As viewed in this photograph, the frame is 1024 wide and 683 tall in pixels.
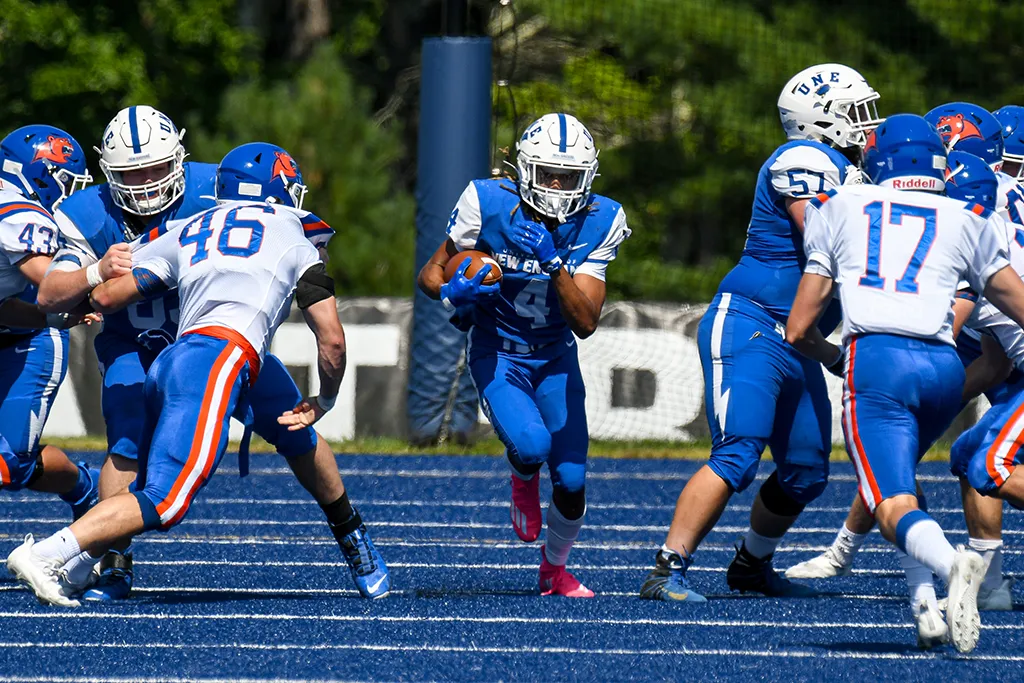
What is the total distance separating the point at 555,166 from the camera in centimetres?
634

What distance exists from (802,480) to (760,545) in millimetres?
317

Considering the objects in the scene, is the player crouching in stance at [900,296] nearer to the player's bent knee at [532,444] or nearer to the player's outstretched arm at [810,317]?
the player's outstretched arm at [810,317]

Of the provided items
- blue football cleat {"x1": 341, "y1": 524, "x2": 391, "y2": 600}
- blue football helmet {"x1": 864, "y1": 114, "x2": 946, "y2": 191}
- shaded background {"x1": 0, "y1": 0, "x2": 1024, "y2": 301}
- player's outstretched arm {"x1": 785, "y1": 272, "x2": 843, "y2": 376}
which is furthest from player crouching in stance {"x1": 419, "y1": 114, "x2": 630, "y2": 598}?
shaded background {"x1": 0, "y1": 0, "x2": 1024, "y2": 301}

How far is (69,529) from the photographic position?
221 inches

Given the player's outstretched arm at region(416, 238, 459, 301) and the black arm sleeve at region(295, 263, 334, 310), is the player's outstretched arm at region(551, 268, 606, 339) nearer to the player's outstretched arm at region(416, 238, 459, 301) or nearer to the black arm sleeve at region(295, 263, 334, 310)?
the player's outstretched arm at region(416, 238, 459, 301)

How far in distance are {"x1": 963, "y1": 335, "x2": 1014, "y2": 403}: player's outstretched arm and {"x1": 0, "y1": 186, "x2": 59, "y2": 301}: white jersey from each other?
331cm

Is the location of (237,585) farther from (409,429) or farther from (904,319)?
(409,429)

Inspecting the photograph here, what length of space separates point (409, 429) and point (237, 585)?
17.7 feet

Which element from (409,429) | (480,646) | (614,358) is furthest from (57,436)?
(480,646)

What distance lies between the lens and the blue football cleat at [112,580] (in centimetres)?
629

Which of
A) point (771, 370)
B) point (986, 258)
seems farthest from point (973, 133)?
point (986, 258)

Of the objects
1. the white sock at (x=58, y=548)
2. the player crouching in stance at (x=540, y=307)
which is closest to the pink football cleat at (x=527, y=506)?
the player crouching in stance at (x=540, y=307)

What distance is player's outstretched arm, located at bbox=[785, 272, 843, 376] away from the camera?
5.59m

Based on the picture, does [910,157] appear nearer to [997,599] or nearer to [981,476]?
[981,476]
